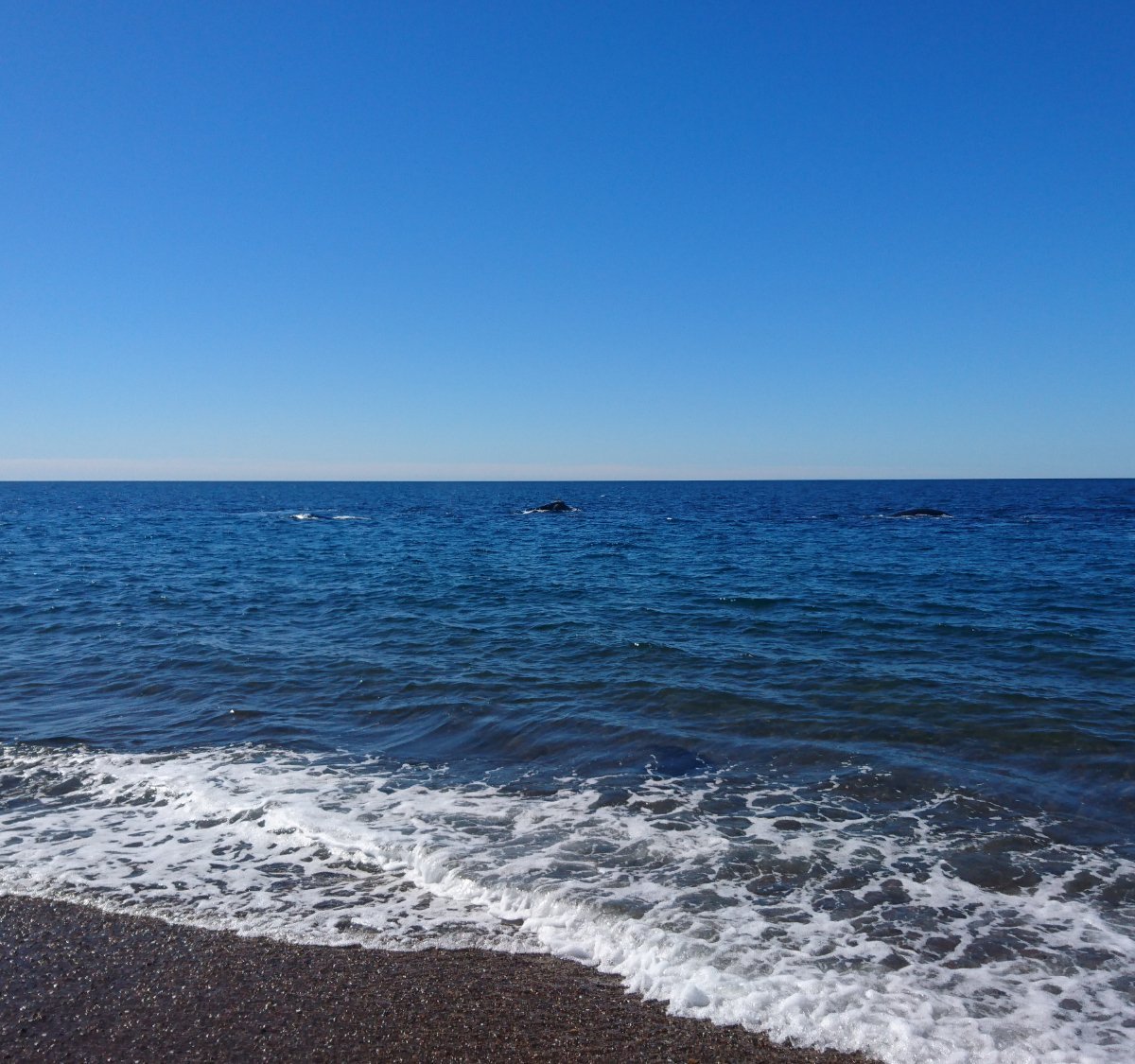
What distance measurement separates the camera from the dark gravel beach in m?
4.89

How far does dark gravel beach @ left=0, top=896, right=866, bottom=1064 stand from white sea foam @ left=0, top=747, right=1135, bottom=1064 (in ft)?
0.89

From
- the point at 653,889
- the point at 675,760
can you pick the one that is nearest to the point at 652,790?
the point at 675,760

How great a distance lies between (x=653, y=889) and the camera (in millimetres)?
7074

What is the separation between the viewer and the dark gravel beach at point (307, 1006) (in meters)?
4.89

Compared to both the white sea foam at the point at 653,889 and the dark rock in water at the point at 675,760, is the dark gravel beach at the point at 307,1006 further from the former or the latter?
the dark rock in water at the point at 675,760

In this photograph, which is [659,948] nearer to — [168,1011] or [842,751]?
[168,1011]

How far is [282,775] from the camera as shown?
10023 millimetres

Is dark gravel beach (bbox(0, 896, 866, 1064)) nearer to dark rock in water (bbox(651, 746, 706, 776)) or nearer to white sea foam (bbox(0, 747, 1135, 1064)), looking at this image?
white sea foam (bbox(0, 747, 1135, 1064))

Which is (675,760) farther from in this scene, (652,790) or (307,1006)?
(307,1006)

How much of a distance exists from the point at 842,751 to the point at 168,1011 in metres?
8.74

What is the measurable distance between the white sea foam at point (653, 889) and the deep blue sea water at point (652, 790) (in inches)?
1.3

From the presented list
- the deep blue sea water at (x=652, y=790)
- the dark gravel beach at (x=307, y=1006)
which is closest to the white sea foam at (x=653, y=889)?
the deep blue sea water at (x=652, y=790)

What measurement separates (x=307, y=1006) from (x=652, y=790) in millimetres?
5149

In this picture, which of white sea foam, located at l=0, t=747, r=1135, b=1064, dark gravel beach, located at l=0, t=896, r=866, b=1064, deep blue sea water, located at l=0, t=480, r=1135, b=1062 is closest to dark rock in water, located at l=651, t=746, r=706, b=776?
deep blue sea water, located at l=0, t=480, r=1135, b=1062
